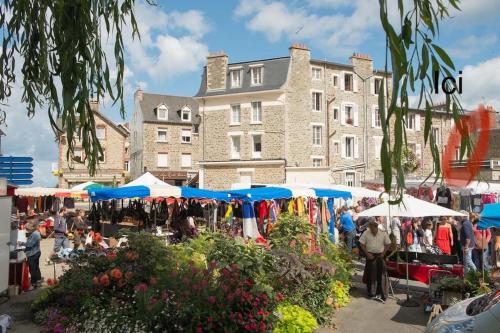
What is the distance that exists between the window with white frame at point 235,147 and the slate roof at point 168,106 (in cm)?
1585

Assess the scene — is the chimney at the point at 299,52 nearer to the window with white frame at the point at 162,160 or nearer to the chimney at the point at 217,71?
the chimney at the point at 217,71

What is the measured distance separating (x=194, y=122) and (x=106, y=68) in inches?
2004

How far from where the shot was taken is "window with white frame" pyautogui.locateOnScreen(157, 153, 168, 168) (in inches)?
2024

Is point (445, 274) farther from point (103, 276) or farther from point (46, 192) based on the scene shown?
point (46, 192)

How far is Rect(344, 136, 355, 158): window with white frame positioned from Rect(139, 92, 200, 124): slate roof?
68.0 ft

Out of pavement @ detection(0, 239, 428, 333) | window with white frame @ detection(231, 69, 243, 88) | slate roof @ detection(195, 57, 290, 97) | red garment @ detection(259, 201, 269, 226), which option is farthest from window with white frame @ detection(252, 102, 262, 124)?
pavement @ detection(0, 239, 428, 333)

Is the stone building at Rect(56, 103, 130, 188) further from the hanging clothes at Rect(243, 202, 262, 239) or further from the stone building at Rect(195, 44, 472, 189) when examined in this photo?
the hanging clothes at Rect(243, 202, 262, 239)

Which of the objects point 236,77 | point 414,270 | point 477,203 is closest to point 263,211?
point 414,270

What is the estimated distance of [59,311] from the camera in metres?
6.89

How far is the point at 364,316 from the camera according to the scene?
8.62 metres

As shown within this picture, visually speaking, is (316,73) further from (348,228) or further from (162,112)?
(348,228)

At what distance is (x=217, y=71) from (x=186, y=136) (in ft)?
51.6

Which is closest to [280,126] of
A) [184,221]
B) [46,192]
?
[46,192]

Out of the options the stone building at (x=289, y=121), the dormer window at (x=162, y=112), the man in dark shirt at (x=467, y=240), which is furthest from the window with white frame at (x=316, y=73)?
the man in dark shirt at (x=467, y=240)
